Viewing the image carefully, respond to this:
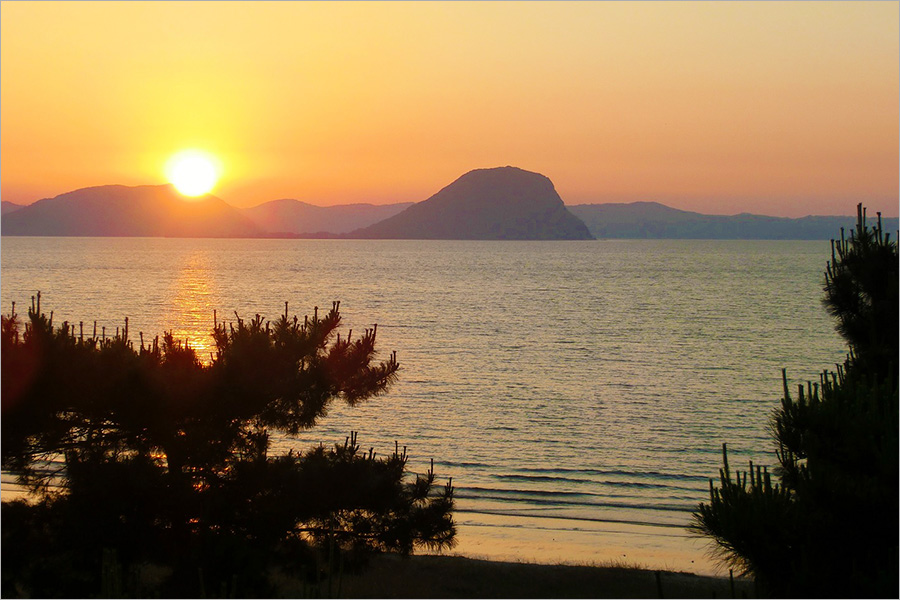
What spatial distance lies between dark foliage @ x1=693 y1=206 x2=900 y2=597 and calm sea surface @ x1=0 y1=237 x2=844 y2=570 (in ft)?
26.3

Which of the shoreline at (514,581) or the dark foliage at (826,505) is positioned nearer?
the dark foliage at (826,505)

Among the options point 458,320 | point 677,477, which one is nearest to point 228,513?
point 677,477

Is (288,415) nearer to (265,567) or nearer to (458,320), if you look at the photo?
(265,567)

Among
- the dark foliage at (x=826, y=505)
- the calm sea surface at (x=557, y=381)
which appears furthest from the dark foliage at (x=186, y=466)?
the dark foliage at (x=826, y=505)

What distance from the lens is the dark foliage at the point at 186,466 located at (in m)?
10.1

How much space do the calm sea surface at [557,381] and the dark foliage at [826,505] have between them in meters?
8.01

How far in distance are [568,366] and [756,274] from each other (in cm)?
10252

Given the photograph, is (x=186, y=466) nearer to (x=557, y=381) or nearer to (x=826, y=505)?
(x=826, y=505)

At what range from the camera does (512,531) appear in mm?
18500

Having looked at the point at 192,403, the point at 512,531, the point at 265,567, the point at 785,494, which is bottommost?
the point at 512,531

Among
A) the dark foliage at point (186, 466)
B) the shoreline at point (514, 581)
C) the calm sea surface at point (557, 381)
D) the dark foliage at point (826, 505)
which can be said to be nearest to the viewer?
the dark foliage at point (826, 505)

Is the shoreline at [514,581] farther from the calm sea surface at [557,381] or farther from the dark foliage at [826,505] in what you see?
the dark foliage at [826,505]

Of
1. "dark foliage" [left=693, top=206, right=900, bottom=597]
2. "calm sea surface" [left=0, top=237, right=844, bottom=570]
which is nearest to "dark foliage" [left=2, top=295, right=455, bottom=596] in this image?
"calm sea surface" [left=0, top=237, right=844, bottom=570]

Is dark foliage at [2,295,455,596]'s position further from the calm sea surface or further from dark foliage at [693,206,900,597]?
dark foliage at [693,206,900,597]
